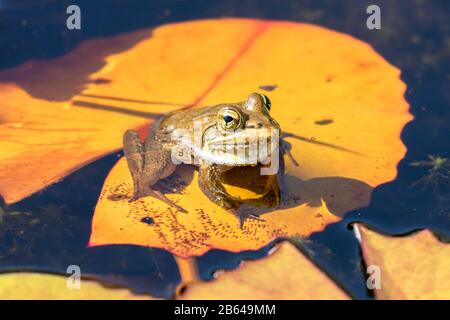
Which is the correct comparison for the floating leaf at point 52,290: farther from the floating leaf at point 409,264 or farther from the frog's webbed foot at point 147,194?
the floating leaf at point 409,264

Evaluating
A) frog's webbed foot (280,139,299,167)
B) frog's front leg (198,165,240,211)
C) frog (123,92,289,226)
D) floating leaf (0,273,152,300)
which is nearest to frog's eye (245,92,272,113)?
frog (123,92,289,226)

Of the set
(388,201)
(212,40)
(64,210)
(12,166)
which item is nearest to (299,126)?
(388,201)

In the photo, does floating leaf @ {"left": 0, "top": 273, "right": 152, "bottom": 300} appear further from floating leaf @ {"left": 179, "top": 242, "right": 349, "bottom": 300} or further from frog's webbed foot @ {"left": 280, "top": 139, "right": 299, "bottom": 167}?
frog's webbed foot @ {"left": 280, "top": 139, "right": 299, "bottom": 167}

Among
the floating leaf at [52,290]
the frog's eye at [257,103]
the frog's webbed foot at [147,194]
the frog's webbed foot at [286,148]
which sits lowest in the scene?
the floating leaf at [52,290]

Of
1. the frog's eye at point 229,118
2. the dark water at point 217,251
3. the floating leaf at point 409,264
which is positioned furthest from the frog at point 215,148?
the floating leaf at point 409,264

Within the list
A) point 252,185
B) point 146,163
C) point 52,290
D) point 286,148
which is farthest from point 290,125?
point 52,290

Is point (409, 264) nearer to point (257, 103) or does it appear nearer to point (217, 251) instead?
A: point (217, 251)
